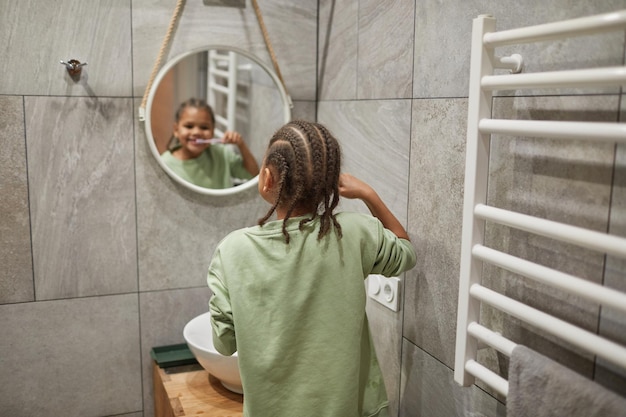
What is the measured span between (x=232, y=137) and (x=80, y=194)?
0.48 m

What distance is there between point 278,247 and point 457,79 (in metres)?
0.52

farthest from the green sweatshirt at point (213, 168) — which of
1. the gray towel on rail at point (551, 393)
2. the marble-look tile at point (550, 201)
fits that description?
the gray towel on rail at point (551, 393)

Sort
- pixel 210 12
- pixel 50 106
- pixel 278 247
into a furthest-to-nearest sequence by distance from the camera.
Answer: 1. pixel 210 12
2. pixel 50 106
3. pixel 278 247

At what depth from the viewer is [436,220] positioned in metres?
1.37

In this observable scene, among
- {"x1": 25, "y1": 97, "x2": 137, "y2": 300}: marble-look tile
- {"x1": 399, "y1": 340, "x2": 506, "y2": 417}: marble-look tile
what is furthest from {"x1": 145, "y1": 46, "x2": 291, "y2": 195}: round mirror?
{"x1": 399, "y1": 340, "x2": 506, "y2": 417}: marble-look tile

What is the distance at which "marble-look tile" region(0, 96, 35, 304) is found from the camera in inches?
65.8

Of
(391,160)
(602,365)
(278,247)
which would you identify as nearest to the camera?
(602,365)

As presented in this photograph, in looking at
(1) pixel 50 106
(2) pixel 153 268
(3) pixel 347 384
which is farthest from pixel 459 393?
(1) pixel 50 106

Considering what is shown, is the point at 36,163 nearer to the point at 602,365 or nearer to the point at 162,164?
the point at 162,164

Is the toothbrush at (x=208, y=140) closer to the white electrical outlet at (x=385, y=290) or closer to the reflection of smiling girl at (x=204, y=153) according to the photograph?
the reflection of smiling girl at (x=204, y=153)

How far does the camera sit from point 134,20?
5.73ft

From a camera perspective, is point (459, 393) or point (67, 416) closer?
point (459, 393)

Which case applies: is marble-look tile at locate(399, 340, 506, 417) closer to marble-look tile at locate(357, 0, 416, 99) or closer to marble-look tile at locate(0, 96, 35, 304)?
marble-look tile at locate(357, 0, 416, 99)

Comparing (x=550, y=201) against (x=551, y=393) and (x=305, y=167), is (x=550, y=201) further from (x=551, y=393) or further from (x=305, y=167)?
(x=305, y=167)
